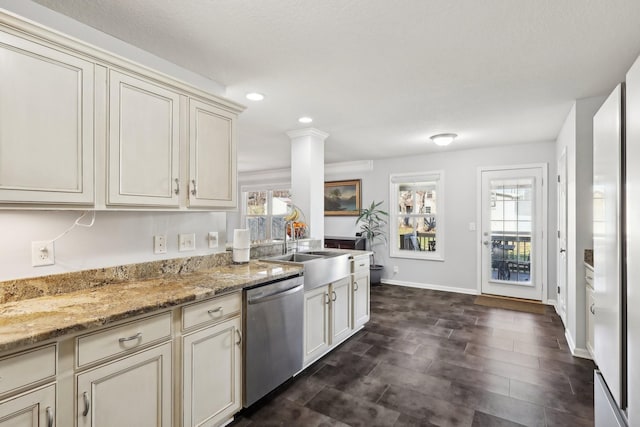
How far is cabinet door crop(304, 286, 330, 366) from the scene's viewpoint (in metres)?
2.61

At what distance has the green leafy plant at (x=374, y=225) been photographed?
591cm

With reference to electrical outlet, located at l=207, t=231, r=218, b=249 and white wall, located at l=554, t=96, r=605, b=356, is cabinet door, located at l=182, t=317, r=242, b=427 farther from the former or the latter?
white wall, located at l=554, t=96, r=605, b=356

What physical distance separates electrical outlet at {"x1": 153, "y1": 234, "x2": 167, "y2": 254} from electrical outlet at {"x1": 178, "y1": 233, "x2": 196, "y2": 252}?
0.11m

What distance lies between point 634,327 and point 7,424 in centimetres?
205

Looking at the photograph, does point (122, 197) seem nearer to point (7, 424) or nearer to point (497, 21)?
point (7, 424)

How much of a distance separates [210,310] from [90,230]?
2.65 feet

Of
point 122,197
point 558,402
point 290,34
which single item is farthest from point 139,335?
point 558,402

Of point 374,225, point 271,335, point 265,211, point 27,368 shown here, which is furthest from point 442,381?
point 265,211

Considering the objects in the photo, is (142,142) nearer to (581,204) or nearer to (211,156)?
(211,156)

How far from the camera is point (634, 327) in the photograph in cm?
98

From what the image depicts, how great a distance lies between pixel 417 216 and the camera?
5672 mm

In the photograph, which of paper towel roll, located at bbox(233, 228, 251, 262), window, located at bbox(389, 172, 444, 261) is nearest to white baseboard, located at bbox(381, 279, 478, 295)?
window, located at bbox(389, 172, 444, 261)

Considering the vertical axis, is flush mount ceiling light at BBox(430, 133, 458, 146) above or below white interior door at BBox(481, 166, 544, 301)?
above

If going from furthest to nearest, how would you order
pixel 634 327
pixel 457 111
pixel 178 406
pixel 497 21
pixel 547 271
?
pixel 547 271 → pixel 457 111 → pixel 497 21 → pixel 178 406 → pixel 634 327
